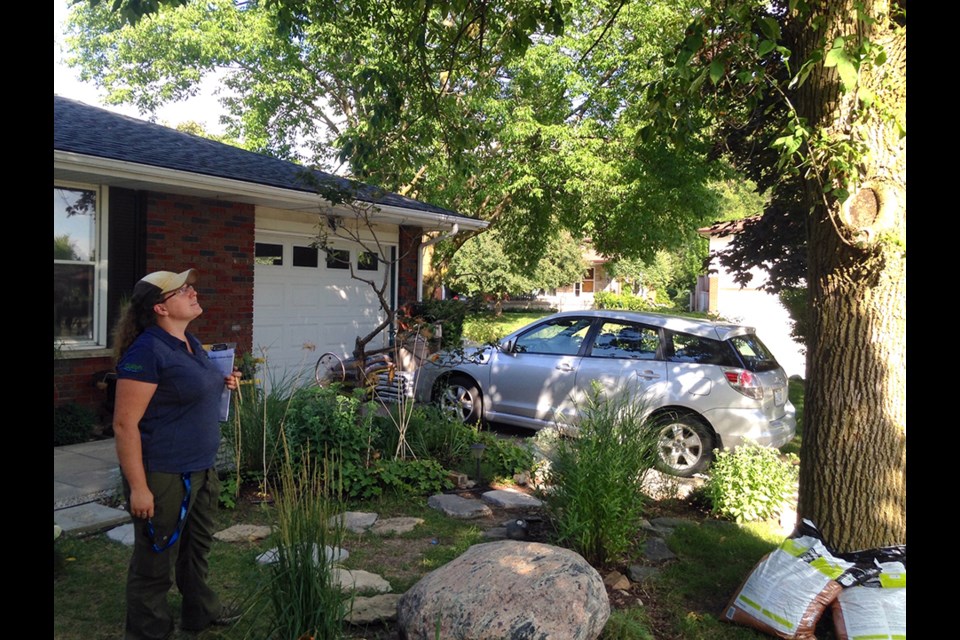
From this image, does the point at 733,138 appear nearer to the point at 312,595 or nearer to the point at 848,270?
the point at 848,270

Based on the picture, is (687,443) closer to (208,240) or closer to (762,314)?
(208,240)

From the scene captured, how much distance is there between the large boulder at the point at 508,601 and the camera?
315 centimetres

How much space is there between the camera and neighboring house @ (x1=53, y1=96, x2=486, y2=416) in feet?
24.7

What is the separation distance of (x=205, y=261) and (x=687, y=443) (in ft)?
20.4

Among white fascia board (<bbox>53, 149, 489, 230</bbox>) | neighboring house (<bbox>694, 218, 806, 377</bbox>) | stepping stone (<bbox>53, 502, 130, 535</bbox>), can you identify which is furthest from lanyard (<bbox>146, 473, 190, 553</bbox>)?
neighboring house (<bbox>694, 218, 806, 377</bbox>)

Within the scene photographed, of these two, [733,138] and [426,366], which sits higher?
[733,138]

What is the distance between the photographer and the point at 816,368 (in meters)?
4.16

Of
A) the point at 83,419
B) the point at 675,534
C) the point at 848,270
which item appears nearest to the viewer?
the point at 848,270

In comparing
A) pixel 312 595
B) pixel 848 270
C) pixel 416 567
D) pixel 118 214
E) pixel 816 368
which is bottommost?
pixel 416 567

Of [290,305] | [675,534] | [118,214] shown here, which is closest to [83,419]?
[118,214]

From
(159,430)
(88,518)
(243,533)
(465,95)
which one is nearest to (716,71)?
(159,430)

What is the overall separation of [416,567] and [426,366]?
481 centimetres

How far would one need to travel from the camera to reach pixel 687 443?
7316mm

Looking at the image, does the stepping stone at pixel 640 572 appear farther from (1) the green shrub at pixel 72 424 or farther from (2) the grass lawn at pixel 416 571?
(1) the green shrub at pixel 72 424
